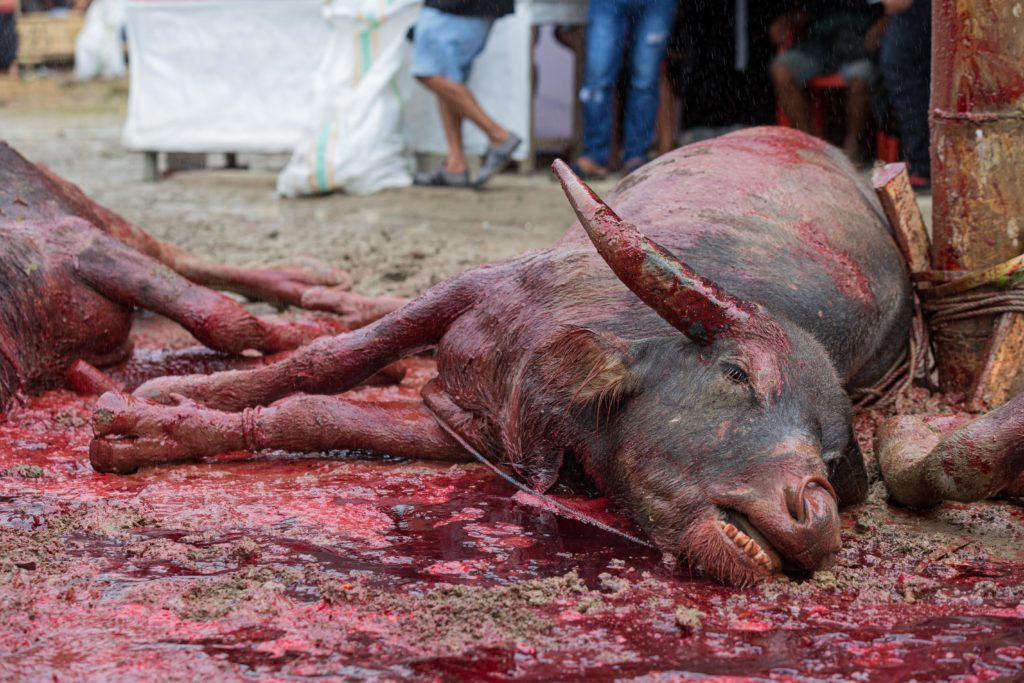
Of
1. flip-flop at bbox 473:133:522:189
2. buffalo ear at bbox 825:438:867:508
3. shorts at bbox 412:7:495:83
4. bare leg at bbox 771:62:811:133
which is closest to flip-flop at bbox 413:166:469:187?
flip-flop at bbox 473:133:522:189

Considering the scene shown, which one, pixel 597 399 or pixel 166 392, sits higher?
pixel 597 399

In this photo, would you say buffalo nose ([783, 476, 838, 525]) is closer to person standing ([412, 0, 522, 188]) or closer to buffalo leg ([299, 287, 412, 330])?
buffalo leg ([299, 287, 412, 330])

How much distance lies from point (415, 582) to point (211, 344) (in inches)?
82.8

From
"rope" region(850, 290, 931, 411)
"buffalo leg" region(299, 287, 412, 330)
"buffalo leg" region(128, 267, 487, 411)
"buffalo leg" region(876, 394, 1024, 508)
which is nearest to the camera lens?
"buffalo leg" region(876, 394, 1024, 508)

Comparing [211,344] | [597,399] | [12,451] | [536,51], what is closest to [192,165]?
[536,51]

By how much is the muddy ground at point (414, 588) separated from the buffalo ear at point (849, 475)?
6 cm

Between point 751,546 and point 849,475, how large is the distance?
1.86ft

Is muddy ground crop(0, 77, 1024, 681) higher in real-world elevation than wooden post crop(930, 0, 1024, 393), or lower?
lower

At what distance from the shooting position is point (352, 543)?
3.13 metres

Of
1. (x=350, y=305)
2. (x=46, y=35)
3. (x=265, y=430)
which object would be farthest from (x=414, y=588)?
(x=46, y=35)

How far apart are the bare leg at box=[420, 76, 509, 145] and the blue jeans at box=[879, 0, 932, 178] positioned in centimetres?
270

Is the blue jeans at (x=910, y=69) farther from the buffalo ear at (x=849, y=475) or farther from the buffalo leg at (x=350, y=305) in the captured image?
the buffalo ear at (x=849, y=475)

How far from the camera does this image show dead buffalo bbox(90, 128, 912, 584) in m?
3.01

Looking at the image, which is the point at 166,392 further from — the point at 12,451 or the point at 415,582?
the point at 415,582
